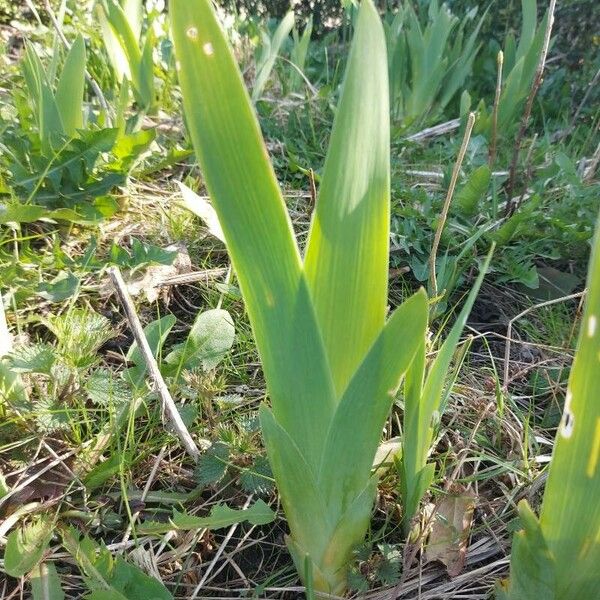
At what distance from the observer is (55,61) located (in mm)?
1340

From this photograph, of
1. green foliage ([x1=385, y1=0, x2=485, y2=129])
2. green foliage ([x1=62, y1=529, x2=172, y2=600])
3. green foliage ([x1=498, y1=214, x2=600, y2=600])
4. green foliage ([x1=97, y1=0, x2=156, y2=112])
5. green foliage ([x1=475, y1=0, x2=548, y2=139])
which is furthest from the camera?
green foliage ([x1=385, y1=0, x2=485, y2=129])

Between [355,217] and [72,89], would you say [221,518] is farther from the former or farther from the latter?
[72,89]

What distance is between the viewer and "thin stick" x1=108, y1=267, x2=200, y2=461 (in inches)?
29.7

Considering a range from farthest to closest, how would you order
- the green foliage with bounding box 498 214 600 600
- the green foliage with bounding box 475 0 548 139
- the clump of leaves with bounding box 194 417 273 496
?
the green foliage with bounding box 475 0 548 139 → the clump of leaves with bounding box 194 417 273 496 → the green foliage with bounding box 498 214 600 600

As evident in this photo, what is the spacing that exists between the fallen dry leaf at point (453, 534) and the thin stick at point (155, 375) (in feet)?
1.01

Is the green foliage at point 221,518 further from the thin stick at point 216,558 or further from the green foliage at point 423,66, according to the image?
the green foliage at point 423,66

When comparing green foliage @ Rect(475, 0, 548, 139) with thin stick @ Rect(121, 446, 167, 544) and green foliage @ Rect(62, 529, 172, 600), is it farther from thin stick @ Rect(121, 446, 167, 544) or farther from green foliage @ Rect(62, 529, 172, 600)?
green foliage @ Rect(62, 529, 172, 600)

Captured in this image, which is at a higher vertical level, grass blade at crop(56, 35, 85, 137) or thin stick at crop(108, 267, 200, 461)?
grass blade at crop(56, 35, 85, 137)

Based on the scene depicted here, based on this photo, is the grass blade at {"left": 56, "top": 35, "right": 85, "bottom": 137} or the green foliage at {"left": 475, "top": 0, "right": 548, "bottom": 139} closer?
the grass blade at {"left": 56, "top": 35, "right": 85, "bottom": 137}

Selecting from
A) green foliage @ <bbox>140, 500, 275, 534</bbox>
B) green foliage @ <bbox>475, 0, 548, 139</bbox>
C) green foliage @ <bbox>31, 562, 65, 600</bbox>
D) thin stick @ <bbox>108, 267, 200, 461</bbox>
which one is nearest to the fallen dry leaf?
green foliage @ <bbox>140, 500, 275, 534</bbox>

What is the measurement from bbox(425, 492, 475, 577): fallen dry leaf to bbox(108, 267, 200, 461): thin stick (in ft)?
1.01

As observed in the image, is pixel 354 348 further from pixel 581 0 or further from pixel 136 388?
pixel 581 0

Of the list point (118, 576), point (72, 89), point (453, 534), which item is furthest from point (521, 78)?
point (118, 576)

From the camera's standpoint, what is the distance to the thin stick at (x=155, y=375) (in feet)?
2.48
